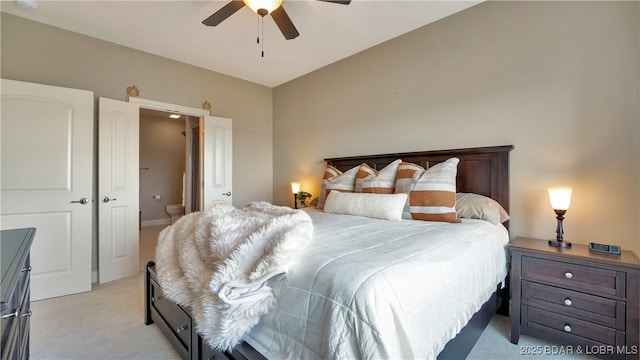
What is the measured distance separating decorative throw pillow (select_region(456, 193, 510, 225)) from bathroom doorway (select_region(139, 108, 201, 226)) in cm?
540

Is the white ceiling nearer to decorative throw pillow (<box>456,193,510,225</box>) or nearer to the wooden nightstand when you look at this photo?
decorative throw pillow (<box>456,193,510,225</box>)

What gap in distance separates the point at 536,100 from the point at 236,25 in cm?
289

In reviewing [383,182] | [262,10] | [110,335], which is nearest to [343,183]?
[383,182]

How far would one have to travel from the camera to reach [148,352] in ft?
5.90

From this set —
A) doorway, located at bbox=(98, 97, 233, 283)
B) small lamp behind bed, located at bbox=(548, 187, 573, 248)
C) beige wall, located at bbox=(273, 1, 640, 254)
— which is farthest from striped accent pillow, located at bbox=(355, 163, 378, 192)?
doorway, located at bbox=(98, 97, 233, 283)

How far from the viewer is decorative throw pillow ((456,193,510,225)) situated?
7.17 feet

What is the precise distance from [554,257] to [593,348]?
555 millimetres

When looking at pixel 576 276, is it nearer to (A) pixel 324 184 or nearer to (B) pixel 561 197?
(B) pixel 561 197

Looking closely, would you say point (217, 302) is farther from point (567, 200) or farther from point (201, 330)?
point (567, 200)

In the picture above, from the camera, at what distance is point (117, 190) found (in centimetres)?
320

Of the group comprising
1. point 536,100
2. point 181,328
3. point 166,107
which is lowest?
point 181,328

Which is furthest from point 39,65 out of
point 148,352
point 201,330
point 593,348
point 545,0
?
point 593,348

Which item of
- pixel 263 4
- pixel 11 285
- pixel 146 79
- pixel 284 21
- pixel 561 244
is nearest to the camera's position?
pixel 11 285

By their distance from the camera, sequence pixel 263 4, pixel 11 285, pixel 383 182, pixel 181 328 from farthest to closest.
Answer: pixel 383 182 < pixel 263 4 < pixel 181 328 < pixel 11 285
